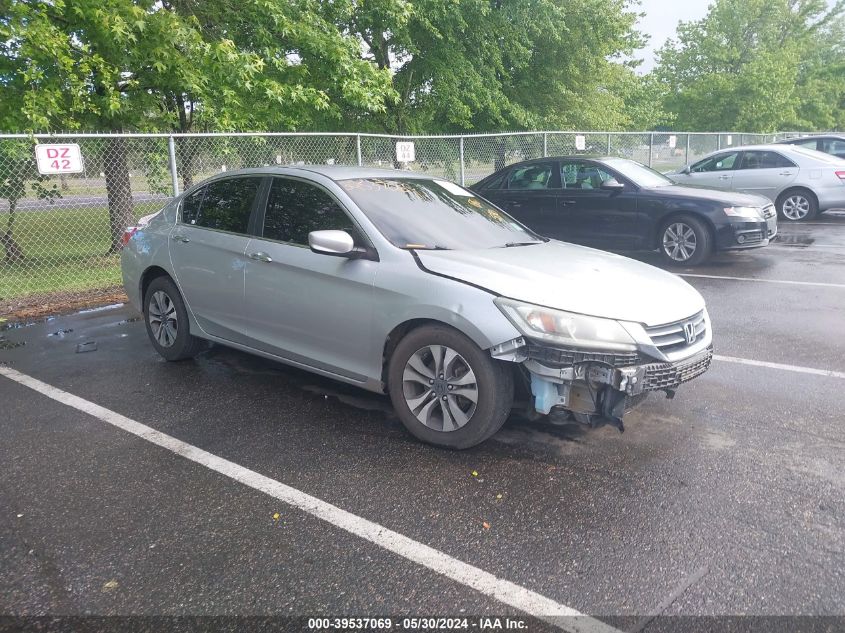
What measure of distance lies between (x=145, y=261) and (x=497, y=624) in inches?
177

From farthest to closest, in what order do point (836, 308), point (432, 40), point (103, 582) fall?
point (432, 40)
point (836, 308)
point (103, 582)

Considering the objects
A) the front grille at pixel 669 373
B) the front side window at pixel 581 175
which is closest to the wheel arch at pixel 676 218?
the front side window at pixel 581 175

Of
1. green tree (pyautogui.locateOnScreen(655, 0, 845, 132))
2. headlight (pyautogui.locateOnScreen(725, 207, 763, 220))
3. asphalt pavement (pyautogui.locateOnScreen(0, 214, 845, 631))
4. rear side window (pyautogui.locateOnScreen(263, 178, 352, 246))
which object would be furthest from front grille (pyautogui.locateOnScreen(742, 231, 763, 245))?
green tree (pyautogui.locateOnScreen(655, 0, 845, 132))

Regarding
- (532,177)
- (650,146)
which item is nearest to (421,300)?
(532,177)

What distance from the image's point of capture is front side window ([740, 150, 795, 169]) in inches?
546

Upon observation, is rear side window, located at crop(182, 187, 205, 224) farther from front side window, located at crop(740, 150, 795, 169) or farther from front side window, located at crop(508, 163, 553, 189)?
front side window, located at crop(740, 150, 795, 169)

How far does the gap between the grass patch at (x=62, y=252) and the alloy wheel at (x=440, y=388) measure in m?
6.75

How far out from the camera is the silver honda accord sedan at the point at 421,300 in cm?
358

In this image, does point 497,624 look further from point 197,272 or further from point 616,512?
point 197,272

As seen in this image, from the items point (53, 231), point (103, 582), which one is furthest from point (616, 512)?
point (53, 231)

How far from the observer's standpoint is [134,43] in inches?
387

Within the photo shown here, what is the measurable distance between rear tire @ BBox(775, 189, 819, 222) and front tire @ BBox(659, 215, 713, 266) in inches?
230

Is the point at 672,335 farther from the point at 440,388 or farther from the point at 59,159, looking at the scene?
the point at 59,159

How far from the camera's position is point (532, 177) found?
35.4ft
